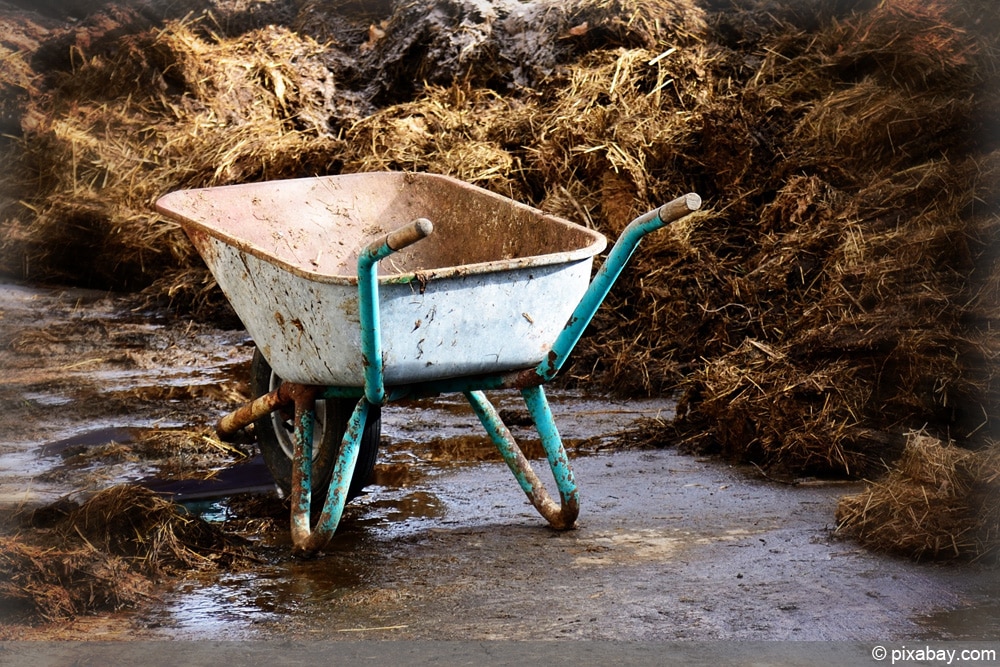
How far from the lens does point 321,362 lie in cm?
310

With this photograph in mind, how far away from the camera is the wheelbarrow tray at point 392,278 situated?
2973mm

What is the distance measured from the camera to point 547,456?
11.1 ft

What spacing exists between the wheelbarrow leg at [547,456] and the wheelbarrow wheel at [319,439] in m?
0.34

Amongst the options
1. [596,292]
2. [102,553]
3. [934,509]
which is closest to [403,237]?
[596,292]

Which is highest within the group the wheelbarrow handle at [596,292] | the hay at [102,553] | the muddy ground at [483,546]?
the wheelbarrow handle at [596,292]

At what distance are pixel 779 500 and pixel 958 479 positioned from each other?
61 centimetres

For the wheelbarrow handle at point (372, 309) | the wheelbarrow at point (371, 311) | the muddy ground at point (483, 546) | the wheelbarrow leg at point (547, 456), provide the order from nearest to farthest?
the wheelbarrow handle at point (372, 309), the muddy ground at point (483, 546), the wheelbarrow at point (371, 311), the wheelbarrow leg at point (547, 456)

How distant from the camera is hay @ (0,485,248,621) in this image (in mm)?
2768

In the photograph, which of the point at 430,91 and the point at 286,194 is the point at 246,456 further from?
the point at 430,91

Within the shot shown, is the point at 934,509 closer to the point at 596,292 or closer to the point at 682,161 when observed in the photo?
the point at 596,292

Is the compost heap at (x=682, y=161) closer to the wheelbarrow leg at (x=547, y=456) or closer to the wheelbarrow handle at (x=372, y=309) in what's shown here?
the wheelbarrow leg at (x=547, y=456)

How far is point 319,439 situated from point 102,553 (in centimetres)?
86

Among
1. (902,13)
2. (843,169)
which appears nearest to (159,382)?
(843,169)

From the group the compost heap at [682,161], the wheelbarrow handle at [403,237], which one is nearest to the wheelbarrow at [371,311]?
the wheelbarrow handle at [403,237]
